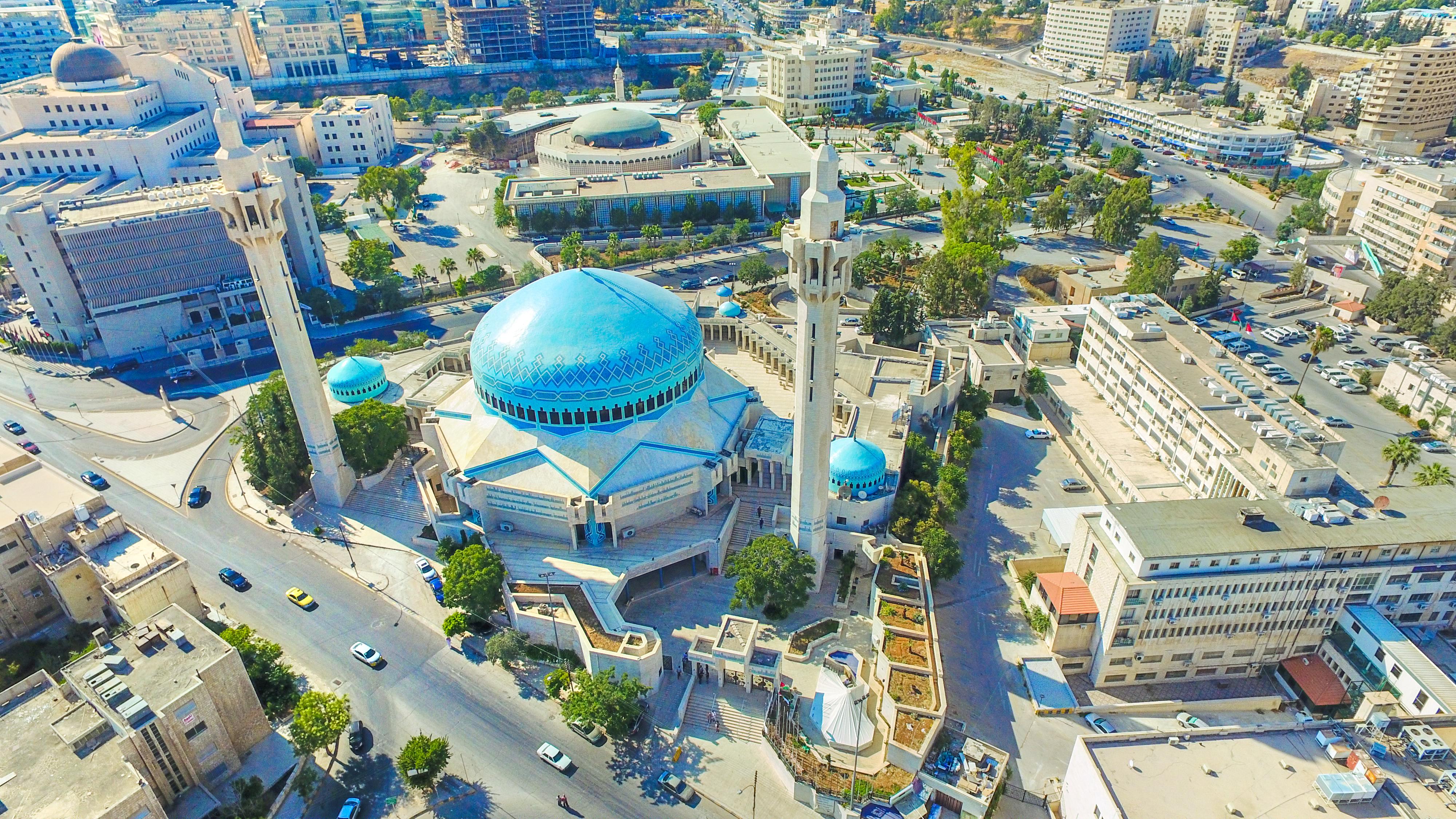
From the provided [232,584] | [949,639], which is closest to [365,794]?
[232,584]

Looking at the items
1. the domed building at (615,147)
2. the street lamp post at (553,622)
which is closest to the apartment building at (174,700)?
the street lamp post at (553,622)

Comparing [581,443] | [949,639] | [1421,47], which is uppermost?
[1421,47]

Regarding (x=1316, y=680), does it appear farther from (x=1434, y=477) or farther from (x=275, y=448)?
(x=275, y=448)

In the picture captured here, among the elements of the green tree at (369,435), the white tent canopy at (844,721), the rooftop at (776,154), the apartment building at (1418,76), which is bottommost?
the white tent canopy at (844,721)

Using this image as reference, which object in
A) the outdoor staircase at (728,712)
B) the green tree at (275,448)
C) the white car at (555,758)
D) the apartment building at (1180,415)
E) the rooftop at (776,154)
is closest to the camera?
the white car at (555,758)

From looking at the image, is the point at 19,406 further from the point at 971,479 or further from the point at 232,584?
the point at 971,479

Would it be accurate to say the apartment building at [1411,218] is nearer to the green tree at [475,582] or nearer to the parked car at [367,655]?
the green tree at [475,582]

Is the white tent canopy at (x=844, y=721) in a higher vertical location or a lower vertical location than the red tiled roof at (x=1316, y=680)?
higher
